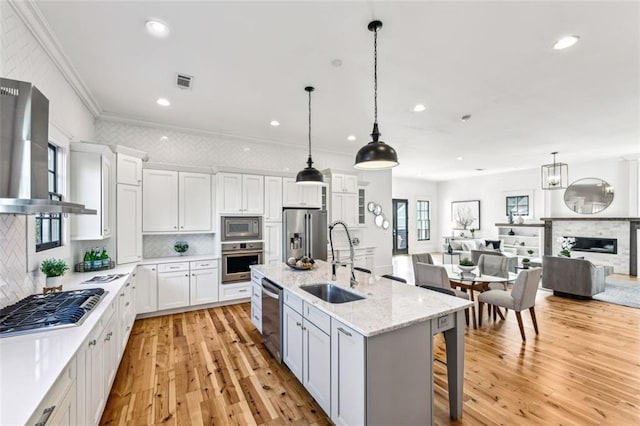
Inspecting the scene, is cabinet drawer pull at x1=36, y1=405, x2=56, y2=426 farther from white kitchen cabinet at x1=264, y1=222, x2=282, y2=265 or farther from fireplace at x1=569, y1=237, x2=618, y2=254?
fireplace at x1=569, y1=237, x2=618, y2=254

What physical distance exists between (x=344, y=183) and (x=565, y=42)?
412 centimetres

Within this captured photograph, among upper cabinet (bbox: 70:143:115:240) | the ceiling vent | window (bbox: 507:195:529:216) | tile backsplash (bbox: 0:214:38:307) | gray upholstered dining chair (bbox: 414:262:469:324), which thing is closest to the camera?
tile backsplash (bbox: 0:214:38:307)

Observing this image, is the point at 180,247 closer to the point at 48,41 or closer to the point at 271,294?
the point at 271,294

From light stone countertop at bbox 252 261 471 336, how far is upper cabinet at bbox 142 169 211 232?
245 cm

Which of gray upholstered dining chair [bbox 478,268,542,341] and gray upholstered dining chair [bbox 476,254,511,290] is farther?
gray upholstered dining chair [bbox 476,254,511,290]

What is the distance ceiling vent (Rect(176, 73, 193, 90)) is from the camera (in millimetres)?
3150

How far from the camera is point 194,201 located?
4.88 metres

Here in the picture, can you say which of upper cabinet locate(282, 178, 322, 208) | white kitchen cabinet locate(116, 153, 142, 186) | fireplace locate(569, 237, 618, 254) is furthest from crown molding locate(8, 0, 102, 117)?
fireplace locate(569, 237, 618, 254)

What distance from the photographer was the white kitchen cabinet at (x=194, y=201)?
4.77 meters

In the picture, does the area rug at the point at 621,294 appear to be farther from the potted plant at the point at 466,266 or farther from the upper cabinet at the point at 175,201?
the upper cabinet at the point at 175,201

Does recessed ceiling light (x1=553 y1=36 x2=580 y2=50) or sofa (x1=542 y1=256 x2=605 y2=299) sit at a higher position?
recessed ceiling light (x1=553 y1=36 x2=580 y2=50)

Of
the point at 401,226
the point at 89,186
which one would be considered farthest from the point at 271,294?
the point at 401,226

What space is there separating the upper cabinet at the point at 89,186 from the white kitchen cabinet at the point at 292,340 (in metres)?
2.47

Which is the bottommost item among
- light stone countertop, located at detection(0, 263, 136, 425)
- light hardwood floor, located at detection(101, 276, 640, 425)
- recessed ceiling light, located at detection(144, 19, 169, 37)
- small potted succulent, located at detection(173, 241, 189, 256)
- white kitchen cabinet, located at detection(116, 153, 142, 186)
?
light hardwood floor, located at detection(101, 276, 640, 425)
